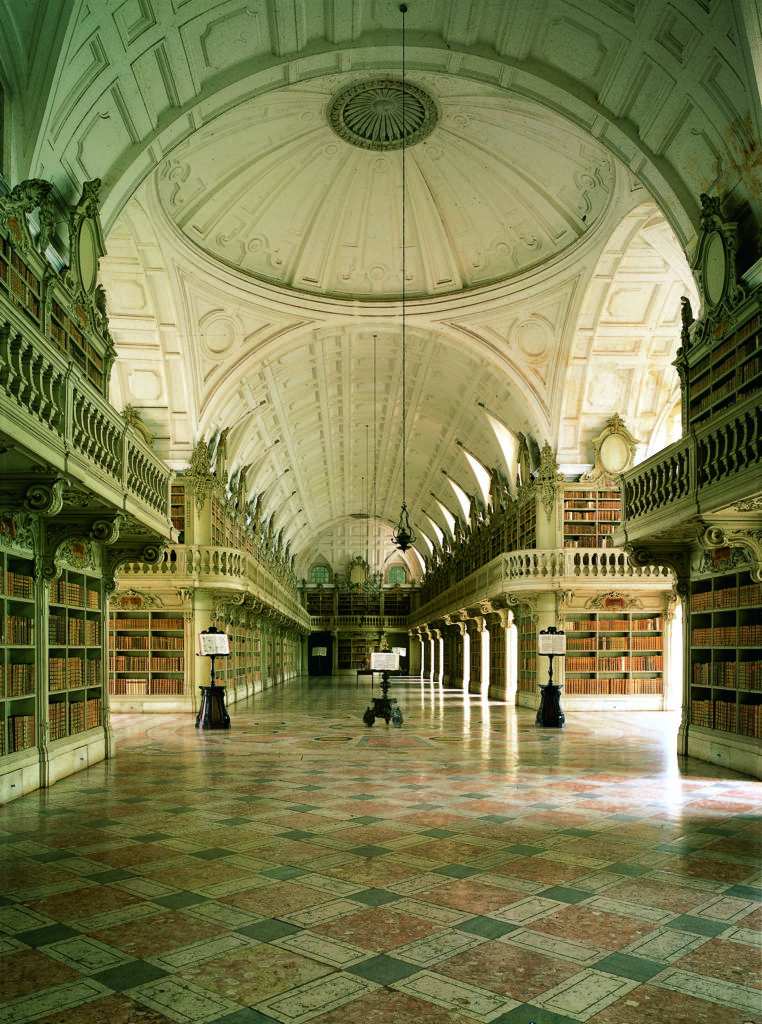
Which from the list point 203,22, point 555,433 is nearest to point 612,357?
point 555,433

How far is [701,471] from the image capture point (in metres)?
9.05

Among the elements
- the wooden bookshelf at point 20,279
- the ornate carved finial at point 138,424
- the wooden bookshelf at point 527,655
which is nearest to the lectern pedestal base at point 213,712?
the ornate carved finial at point 138,424

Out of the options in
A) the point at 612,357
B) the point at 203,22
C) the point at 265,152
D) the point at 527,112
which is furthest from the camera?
the point at 612,357

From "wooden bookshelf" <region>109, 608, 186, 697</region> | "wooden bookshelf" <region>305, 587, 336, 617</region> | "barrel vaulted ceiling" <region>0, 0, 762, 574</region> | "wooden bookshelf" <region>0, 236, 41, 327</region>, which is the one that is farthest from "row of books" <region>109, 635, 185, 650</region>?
"wooden bookshelf" <region>305, 587, 336, 617</region>

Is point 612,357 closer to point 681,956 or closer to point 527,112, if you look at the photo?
point 527,112

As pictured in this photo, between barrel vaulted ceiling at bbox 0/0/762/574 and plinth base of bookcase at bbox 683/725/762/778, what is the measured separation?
6.26m

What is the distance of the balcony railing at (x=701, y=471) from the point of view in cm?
790

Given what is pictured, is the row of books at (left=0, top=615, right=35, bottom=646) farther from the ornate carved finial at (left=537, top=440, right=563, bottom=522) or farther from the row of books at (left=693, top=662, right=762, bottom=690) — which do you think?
the ornate carved finial at (left=537, top=440, right=563, bottom=522)

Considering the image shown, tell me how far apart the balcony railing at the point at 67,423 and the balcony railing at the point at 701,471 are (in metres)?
6.29

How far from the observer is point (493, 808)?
299 inches

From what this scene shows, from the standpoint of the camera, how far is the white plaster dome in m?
15.1

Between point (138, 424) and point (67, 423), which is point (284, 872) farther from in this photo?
point (138, 424)

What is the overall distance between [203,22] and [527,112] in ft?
22.3

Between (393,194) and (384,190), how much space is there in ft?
0.79
